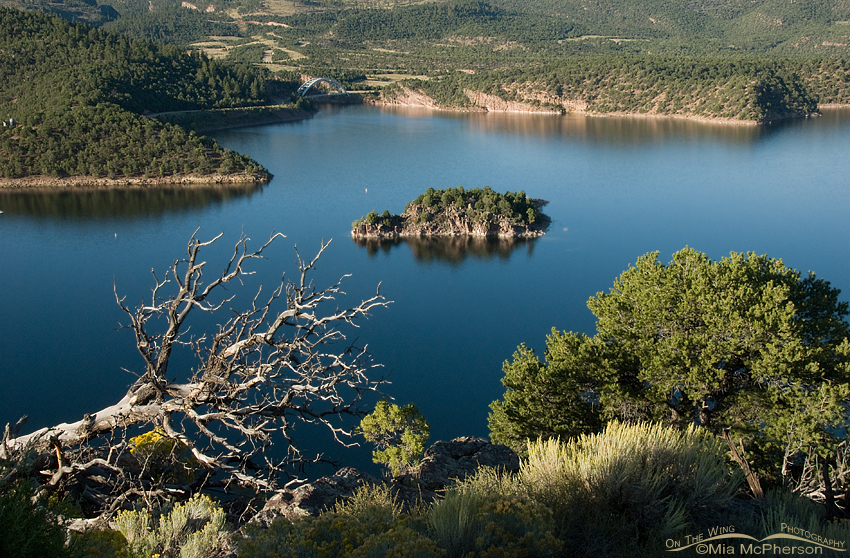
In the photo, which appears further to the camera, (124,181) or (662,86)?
(662,86)

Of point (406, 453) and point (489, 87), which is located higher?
point (489, 87)

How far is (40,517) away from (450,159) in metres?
63.8

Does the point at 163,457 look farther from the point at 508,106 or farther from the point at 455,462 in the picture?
the point at 508,106

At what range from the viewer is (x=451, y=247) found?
42.1 metres

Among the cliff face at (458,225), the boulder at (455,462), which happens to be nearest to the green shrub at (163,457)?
the boulder at (455,462)

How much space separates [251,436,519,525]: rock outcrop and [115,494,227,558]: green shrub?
582mm

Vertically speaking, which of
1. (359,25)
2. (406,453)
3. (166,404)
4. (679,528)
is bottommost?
(406,453)

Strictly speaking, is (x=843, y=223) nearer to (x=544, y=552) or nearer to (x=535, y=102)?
(x=544, y=552)

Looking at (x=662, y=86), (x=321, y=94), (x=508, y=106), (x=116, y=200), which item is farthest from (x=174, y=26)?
(x=116, y=200)

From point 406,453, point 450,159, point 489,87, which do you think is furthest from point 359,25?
point 406,453

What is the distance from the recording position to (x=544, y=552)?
5.72 meters

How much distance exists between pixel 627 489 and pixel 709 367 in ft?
19.7

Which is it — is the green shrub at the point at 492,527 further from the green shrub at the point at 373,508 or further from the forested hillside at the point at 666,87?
the forested hillside at the point at 666,87

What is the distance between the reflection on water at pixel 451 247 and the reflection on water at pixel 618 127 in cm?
4077
